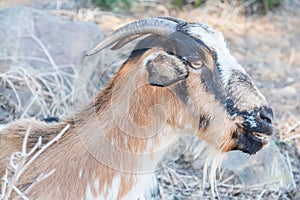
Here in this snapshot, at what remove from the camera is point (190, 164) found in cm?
570

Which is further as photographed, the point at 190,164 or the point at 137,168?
the point at 190,164

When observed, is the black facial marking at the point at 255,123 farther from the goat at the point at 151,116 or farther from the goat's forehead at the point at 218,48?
the goat's forehead at the point at 218,48

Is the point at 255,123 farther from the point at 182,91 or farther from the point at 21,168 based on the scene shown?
the point at 21,168

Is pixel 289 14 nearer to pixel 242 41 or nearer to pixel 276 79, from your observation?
pixel 242 41


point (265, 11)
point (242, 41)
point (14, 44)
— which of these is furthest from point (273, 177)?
point (265, 11)

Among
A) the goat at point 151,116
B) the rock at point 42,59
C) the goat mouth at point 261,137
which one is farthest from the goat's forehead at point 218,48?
the rock at point 42,59

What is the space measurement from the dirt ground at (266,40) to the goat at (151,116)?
253 cm

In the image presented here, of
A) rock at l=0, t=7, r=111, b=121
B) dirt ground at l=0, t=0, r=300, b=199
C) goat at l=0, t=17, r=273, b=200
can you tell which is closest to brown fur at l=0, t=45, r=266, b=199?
goat at l=0, t=17, r=273, b=200

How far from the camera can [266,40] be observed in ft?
28.8

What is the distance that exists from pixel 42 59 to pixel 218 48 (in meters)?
2.83

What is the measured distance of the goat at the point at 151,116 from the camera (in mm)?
3566

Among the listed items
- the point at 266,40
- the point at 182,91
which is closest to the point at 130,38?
the point at 182,91

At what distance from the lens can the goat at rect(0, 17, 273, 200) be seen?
140 inches

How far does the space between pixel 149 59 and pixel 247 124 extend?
0.62 metres
